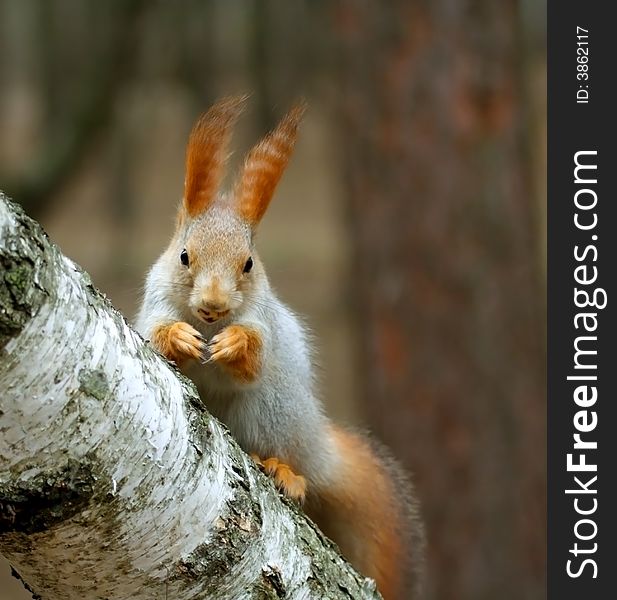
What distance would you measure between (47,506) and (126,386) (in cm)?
21

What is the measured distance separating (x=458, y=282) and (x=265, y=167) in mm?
2994

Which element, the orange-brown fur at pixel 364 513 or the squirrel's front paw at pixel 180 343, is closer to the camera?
the squirrel's front paw at pixel 180 343

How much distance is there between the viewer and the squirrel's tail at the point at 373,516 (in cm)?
284

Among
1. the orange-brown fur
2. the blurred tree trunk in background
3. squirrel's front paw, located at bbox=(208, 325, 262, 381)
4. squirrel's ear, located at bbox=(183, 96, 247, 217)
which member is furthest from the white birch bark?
the blurred tree trunk in background

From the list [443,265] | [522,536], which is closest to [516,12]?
[443,265]

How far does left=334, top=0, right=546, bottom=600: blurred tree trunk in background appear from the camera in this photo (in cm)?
526

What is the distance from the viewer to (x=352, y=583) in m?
2.15

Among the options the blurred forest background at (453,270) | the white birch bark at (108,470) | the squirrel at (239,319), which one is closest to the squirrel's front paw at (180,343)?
the squirrel at (239,319)

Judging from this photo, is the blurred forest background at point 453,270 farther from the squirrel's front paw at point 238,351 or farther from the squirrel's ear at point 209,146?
the squirrel's front paw at point 238,351

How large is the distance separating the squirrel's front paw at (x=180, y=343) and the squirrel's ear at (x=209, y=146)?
1.15 feet

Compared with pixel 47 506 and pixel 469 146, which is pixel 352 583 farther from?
pixel 469 146

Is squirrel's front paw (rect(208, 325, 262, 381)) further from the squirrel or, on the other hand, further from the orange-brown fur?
the orange-brown fur

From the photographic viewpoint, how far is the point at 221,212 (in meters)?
2.46

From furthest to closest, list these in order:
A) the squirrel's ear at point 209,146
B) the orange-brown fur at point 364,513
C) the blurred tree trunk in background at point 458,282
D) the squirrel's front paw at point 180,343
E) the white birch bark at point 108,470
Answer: the blurred tree trunk in background at point 458,282 → the orange-brown fur at point 364,513 → the squirrel's ear at point 209,146 → the squirrel's front paw at point 180,343 → the white birch bark at point 108,470
